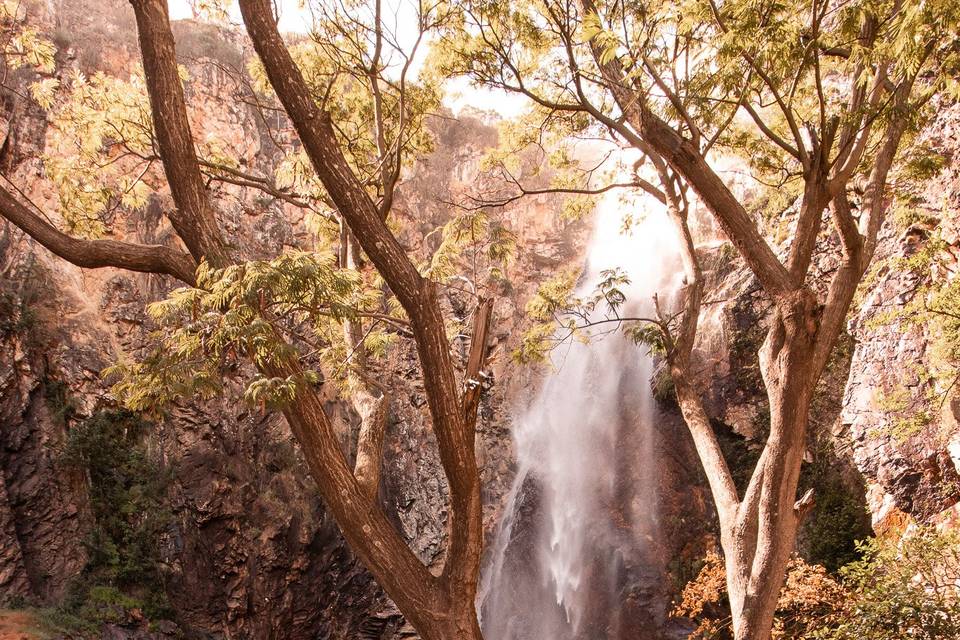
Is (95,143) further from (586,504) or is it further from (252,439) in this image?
(586,504)

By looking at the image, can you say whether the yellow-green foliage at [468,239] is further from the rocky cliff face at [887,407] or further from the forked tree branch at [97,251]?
the rocky cliff face at [887,407]

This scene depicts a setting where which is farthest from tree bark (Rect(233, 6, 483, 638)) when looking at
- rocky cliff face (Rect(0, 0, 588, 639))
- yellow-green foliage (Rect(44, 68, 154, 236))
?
rocky cliff face (Rect(0, 0, 588, 639))

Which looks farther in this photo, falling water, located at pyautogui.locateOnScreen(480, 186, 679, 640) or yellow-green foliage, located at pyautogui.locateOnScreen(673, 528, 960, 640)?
falling water, located at pyautogui.locateOnScreen(480, 186, 679, 640)

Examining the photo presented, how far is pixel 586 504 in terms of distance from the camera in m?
14.1

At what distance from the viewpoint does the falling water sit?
12289 mm

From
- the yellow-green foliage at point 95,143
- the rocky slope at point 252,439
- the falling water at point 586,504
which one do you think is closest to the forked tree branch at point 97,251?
the yellow-green foliage at point 95,143

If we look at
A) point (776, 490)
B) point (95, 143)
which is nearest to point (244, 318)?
point (776, 490)

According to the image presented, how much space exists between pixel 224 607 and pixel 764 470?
→ 10.8 metres

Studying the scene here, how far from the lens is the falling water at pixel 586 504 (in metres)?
12.3

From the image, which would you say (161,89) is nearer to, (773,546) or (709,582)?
(773,546)

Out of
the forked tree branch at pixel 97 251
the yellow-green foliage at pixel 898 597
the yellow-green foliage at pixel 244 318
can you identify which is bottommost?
the yellow-green foliage at pixel 898 597

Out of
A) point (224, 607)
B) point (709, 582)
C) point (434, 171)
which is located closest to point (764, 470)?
point (709, 582)

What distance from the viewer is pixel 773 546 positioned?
3.63 m

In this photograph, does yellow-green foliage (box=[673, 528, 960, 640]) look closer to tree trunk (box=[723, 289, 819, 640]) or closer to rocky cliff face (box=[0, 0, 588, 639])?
tree trunk (box=[723, 289, 819, 640])
